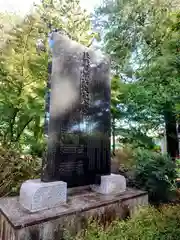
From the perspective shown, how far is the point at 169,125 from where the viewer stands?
6816 millimetres

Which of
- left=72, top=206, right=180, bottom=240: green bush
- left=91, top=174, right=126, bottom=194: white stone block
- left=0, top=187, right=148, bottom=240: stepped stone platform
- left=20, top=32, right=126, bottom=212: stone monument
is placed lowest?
left=72, top=206, right=180, bottom=240: green bush

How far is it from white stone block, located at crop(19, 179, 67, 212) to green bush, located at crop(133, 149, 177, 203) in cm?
215

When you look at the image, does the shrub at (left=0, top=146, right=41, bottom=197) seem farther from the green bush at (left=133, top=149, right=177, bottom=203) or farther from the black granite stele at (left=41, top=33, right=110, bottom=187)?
the green bush at (left=133, top=149, right=177, bottom=203)

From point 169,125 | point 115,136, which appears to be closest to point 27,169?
point 115,136

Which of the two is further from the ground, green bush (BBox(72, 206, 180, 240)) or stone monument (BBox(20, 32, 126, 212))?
stone monument (BBox(20, 32, 126, 212))

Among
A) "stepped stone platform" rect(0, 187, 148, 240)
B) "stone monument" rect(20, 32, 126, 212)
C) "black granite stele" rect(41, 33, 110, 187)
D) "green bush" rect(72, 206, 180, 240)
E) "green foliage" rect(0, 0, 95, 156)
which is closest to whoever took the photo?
"stepped stone platform" rect(0, 187, 148, 240)

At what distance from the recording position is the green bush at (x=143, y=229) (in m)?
2.16

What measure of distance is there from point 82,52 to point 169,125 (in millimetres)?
4871

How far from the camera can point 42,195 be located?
8.06ft

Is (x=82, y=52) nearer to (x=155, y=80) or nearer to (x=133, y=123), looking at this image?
(x=155, y=80)

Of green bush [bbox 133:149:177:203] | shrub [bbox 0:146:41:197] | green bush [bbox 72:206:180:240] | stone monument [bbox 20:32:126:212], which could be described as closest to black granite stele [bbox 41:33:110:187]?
stone monument [bbox 20:32:126:212]

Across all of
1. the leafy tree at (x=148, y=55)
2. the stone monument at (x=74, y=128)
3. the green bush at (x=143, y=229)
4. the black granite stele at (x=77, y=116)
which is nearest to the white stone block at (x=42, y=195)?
the stone monument at (x=74, y=128)

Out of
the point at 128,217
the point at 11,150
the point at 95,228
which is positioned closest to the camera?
the point at 95,228

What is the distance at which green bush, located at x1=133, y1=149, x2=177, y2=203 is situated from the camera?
3.90 meters
